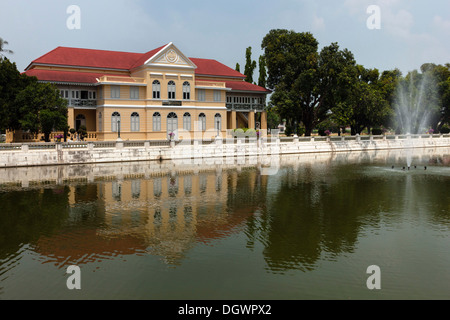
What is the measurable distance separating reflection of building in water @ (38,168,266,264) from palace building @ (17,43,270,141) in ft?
71.0

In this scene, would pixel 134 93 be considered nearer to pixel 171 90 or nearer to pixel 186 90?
pixel 171 90

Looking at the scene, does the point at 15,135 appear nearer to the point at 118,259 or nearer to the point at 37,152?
Result: the point at 37,152

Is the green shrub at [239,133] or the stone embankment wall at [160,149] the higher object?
the green shrub at [239,133]

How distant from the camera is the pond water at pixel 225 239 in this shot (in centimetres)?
973

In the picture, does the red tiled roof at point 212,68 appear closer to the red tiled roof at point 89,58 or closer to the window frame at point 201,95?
the window frame at point 201,95

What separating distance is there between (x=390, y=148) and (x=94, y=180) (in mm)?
46237

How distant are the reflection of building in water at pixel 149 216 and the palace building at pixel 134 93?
2165 centimetres

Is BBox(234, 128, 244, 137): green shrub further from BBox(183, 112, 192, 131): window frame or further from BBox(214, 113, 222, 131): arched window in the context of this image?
BBox(183, 112, 192, 131): window frame

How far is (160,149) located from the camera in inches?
1544

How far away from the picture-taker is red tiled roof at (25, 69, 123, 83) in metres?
45.0

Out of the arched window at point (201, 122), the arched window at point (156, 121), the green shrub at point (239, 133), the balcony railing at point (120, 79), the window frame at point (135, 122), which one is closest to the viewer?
the balcony railing at point (120, 79)

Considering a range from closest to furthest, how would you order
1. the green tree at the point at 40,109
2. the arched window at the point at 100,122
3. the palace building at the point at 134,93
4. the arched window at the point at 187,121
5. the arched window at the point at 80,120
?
the green tree at the point at 40,109 → the palace building at the point at 134,93 → the arched window at the point at 100,122 → the arched window at the point at 80,120 → the arched window at the point at 187,121

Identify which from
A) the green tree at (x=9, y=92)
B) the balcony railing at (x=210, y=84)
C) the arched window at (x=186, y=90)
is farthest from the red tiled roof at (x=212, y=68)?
the green tree at (x=9, y=92)
